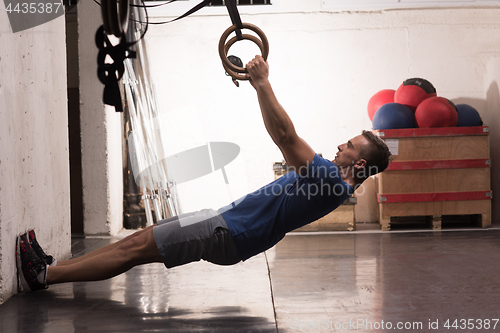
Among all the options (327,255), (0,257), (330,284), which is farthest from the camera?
(327,255)

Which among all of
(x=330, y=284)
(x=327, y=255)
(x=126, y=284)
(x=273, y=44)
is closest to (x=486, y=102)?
(x=273, y=44)

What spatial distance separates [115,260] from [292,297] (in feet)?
3.78

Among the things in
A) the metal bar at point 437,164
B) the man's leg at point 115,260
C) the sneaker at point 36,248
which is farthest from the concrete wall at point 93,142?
the metal bar at point 437,164

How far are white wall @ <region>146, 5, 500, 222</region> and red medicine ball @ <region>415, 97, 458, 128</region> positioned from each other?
2.64ft

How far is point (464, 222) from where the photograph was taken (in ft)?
18.0

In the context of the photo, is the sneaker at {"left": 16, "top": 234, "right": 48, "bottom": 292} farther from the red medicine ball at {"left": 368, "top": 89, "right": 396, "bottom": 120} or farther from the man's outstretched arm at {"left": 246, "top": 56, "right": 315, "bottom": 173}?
the red medicine ball at {"left": 368, "top": 89, "right": 396, "bottom": 120}

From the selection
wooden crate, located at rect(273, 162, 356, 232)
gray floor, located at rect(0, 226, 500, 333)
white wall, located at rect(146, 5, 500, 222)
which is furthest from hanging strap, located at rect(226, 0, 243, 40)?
white wall, located at rect(146, 5, 500, 222)

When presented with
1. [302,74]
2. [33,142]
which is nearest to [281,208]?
[33,142]

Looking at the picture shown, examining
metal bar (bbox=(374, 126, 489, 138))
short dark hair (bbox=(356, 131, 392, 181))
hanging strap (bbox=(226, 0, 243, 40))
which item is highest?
hanging strap (bbox=(226, 0, 243, 40))

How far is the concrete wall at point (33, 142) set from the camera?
9.12 ft

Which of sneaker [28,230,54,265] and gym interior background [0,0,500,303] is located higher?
gym interior background [0,0,500,303]

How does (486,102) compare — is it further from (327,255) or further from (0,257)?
(0,257)

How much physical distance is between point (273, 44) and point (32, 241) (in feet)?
12.8

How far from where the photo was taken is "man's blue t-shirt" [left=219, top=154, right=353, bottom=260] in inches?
90.9
